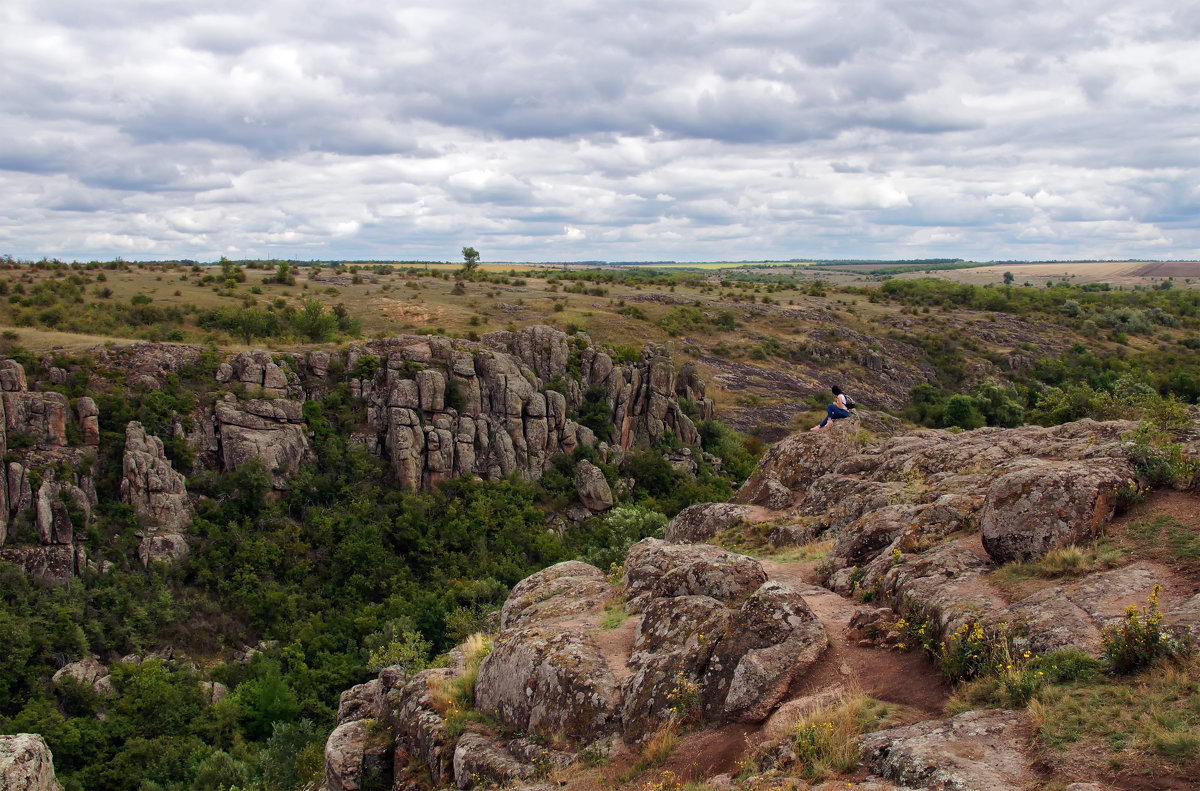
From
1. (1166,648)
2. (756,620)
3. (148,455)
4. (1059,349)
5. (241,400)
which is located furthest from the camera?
(1059,349)

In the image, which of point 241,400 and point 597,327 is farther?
point 597,327

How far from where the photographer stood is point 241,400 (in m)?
39.8

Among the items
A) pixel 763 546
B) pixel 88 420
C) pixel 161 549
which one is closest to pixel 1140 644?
pixel 763 546

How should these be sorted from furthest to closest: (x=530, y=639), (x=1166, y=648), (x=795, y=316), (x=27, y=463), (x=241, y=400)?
(x=795, y=316)
(x=241, y=400)
(x=27, y=463)
(x=530, y=639)
(x=1166, y=648)

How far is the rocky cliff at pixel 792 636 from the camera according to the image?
8.41 meters

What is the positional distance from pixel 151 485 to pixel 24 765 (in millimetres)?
24353

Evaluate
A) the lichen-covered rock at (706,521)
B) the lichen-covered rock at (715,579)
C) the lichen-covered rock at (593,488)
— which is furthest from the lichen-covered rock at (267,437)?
the lichen-covered rock at (715,579)

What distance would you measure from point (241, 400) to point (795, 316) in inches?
2669

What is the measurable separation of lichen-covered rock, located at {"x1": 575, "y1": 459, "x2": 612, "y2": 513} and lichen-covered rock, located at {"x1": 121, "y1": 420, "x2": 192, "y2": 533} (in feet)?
74.3

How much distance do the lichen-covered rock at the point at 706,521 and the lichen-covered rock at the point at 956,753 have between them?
12438 mm

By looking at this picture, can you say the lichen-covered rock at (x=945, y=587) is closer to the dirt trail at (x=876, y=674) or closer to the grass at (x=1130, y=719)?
the dirt trail at (x=876, y=674)

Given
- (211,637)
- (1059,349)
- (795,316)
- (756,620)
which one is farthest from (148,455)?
(1059,349)

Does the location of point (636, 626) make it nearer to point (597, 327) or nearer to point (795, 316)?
point (597, 327)

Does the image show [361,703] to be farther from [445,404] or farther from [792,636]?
[445,404]
